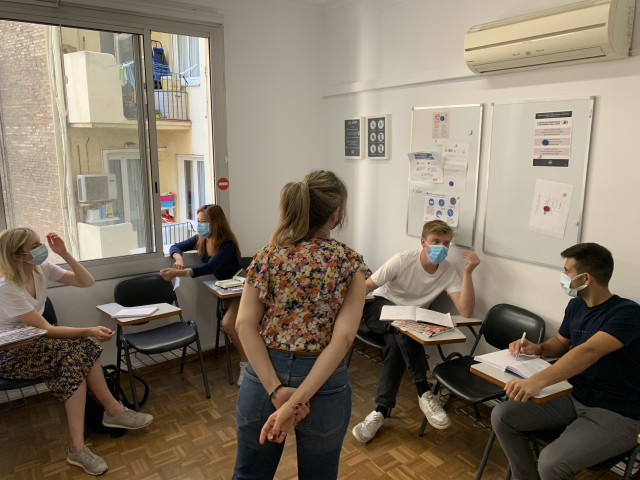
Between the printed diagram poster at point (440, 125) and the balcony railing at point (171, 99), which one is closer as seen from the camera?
the printed diagram poster at point (440, 125)

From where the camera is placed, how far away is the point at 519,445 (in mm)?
2309

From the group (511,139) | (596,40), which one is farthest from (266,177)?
(596,40)

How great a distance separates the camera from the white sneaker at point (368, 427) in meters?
2.97

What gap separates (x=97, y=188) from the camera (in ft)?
12.3

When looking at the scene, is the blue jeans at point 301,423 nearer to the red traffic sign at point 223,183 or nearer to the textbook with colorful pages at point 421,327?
the textbook with colorful pages at point 421,327

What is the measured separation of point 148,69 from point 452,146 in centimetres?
233

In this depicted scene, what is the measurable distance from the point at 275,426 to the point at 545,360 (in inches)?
63.9

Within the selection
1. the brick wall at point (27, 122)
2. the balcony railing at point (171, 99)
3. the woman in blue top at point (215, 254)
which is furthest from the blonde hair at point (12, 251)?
the balcony railing at point (171, 99)

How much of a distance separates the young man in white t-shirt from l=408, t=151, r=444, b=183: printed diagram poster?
1.35 ft

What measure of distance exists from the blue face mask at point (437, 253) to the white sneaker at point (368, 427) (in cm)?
106

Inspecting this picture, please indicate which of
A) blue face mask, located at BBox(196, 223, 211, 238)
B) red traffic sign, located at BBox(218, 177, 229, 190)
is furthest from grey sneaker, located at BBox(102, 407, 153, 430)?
red traffic sign, located at BBox(218, 177, 229, 190)

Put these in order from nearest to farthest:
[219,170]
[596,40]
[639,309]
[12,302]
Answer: [639,309] → [596,40] → [12,302] → [219,170]

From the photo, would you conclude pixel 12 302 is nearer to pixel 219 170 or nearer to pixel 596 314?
pixel 219 170

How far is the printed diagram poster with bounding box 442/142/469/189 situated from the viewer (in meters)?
3.39
